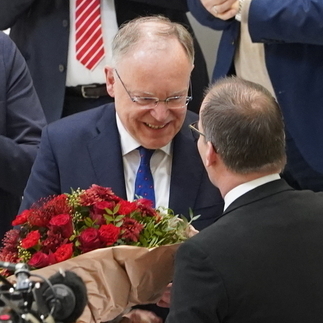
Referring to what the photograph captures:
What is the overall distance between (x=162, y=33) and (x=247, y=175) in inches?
28.0

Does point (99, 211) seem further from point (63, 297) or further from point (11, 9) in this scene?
point (11, 9)

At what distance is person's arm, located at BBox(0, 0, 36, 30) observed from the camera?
10.5 feet

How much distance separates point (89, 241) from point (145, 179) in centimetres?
54

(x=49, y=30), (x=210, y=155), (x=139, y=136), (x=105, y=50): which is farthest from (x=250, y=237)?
(x=49, y=30)

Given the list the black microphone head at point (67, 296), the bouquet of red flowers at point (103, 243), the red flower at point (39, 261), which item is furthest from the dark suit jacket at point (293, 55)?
the black microphone head at point (67, 296)

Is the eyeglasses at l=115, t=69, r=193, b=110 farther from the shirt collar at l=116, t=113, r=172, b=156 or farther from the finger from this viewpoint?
the finger

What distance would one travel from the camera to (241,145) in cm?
177

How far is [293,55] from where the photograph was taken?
2820mm

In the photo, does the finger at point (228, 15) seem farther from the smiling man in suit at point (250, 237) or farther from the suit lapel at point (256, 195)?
the suit lapel at point (256, 195)

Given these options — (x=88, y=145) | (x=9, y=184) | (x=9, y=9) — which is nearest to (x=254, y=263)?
(x=88, y=145)

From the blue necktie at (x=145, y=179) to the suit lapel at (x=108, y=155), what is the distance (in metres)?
0.05

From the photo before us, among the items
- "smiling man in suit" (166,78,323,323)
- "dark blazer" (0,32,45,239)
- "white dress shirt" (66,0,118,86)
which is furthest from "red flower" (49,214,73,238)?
"white dress shirt" (66,0,118,86)

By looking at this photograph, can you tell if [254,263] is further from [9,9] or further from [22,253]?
[9,9]

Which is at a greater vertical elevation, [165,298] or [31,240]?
[31,240]
